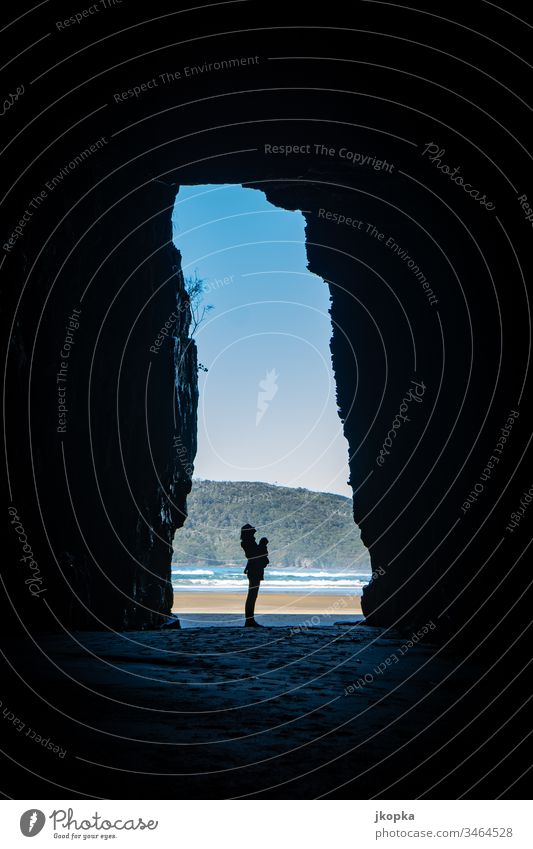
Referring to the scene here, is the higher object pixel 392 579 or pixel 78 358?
pixel 78 358

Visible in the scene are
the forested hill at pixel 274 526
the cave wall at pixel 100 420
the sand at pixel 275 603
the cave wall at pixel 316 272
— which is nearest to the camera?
the cave wall at pixel 316 272

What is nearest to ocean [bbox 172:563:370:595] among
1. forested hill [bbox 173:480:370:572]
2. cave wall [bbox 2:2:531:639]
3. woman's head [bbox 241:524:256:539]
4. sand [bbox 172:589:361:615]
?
sand [bbox 172:589:361:615]

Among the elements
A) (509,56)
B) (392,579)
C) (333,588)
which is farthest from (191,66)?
(333,588)

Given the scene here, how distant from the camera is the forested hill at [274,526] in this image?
89.6 m

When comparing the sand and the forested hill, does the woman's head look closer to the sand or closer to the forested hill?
the sand

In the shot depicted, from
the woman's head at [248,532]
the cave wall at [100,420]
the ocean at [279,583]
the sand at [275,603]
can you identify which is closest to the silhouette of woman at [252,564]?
the woman's head at [248,532]

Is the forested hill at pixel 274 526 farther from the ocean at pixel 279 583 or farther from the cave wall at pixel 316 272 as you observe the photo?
the cave wall at pixel 316 272

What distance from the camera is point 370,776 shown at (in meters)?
4.09

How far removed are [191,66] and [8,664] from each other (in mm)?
8773

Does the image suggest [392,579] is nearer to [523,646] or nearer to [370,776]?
[523,646]

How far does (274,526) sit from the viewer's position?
328 feet

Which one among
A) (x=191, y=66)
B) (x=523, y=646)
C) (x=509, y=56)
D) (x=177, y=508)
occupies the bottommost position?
(x=523, y=646)

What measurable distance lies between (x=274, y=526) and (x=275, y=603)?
6298cm

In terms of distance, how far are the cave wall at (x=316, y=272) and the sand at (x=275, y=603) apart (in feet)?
45.7
